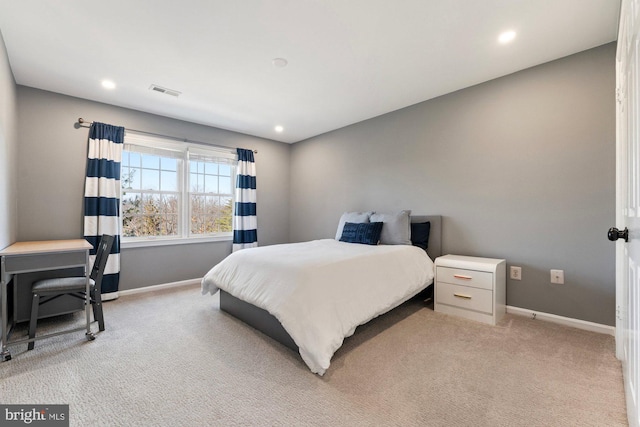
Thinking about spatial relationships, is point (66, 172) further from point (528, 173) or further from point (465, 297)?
point (528, 173)

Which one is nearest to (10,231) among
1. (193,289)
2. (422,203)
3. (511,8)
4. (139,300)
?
(139,300)

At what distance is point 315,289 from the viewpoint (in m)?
1.95

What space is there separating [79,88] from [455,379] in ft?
14.6

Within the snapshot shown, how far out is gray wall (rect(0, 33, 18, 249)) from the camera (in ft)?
7.35

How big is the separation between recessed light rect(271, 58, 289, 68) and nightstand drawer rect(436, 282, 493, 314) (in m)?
2.65

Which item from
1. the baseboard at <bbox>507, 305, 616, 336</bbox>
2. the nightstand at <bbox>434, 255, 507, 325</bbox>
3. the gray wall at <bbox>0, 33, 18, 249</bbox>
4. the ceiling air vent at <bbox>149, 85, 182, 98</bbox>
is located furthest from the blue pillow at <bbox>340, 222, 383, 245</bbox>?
the gray wall at <bbox>0, 33, 18, 249</bbox>

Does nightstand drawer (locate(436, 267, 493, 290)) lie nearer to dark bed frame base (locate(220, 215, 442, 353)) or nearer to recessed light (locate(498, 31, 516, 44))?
dark bed frame base (locate(220, 215, 442, 353))

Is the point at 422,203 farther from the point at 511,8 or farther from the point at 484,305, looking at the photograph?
the point at 511,8

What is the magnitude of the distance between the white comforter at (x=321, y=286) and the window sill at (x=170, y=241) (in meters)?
1.38

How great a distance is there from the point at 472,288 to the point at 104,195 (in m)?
4.23

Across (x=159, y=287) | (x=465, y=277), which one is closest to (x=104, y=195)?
(x=159, y=287)

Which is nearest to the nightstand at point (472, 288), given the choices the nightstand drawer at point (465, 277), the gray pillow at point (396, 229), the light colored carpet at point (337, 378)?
the nightstand drawer at point (465, 277)

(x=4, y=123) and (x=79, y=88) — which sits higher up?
(x=79, y=88)

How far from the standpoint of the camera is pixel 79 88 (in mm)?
3027
